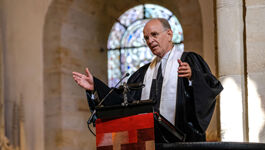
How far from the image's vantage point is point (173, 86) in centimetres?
516

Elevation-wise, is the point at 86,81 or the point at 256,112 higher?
the point at 86,81

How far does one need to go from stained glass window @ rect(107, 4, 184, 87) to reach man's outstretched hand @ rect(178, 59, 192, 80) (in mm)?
4725

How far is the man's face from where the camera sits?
5102 millimetres

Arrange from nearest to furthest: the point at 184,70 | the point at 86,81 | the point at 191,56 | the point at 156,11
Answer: the point at 184,70
the point at 86,81
the point at 191,56
the point at 156,11

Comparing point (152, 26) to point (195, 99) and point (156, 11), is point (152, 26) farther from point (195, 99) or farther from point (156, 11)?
point (156, 11)

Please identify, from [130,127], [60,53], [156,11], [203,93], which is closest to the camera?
[130,127]

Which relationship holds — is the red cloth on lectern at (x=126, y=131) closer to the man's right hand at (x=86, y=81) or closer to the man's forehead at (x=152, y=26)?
the man's right hand at (x=86, y=81)

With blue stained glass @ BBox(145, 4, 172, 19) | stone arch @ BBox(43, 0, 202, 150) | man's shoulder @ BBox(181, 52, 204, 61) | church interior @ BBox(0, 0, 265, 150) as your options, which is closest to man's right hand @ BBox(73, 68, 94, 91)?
man's shoulder @ BBox(181, 52, 204, 61)

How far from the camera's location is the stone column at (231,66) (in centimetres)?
575

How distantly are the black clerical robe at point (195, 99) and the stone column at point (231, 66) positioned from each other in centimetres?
84

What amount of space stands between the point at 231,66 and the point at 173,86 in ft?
2.93

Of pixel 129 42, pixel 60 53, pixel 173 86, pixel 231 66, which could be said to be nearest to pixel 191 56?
pixel 173 86

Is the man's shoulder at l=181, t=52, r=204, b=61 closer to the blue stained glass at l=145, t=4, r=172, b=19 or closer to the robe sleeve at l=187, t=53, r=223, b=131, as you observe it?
the robe sleeve at l=187, t=53, r=223, b=131

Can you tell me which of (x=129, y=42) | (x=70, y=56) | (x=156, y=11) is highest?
(x=156, y=11)
